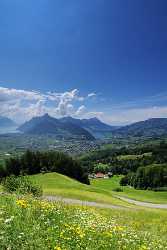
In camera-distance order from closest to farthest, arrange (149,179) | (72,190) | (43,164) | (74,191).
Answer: (74,191) < (72,190) < (43,164) < (149,179)

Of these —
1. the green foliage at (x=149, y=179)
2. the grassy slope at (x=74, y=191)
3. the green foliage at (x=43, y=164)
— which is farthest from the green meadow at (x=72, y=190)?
the green foliage at (x=149, y=179)

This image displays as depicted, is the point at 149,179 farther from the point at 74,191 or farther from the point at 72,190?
the point at 74,191

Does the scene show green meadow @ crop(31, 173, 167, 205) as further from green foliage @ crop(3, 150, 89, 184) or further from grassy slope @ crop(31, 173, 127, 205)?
green foliage @ crop(3, 150, 89, 184)

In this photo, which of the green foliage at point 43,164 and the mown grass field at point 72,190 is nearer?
the mown grass field at point 72,190

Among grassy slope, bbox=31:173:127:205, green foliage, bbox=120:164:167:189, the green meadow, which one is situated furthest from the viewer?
green foliage, bbox=120:164:167:189

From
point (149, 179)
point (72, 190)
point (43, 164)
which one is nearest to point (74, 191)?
point (72, 190)

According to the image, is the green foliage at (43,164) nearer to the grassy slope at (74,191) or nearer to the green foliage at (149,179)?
the grassy slope at (74,191)

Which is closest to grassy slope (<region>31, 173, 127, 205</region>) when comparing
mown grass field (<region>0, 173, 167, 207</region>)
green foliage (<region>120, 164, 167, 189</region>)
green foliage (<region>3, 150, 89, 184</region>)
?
mown grass field (<region>0, 173, 167, 207</region>)

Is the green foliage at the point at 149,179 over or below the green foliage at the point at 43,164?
below

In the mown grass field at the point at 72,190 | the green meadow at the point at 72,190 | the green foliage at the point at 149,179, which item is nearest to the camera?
the mown grass field at the point at 72,190

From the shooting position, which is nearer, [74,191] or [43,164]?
[74,191]

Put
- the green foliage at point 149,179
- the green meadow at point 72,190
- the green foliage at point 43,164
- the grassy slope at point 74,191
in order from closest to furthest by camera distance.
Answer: the grassy slope at point 74,191
the green meadow at point 72,190
the green foliage at point 43,164
the green foliage at point 149,179

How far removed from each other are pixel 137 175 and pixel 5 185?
153926 millimetres

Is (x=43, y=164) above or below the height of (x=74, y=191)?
above
